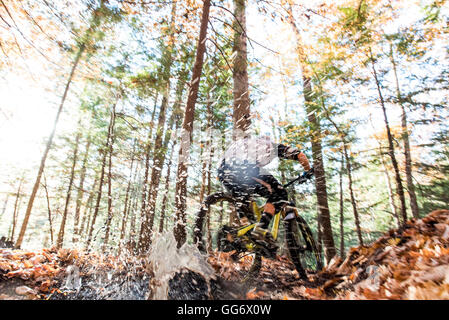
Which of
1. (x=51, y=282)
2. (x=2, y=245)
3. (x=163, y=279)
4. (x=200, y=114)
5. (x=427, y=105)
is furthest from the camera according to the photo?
(x=200, y=114)

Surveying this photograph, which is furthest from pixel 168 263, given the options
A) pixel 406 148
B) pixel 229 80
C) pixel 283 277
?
pixel 406 148

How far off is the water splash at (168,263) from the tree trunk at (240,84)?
109 inches

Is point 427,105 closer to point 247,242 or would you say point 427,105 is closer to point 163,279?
point 247,242

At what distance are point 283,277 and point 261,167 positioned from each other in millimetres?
1745

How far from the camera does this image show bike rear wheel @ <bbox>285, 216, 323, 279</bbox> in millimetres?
3014

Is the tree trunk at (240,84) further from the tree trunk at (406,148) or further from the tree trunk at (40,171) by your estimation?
the tree trunk at (40,171)

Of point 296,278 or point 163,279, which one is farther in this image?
point 296,278

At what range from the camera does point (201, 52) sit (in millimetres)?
4551

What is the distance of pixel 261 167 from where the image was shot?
3246 millimetres

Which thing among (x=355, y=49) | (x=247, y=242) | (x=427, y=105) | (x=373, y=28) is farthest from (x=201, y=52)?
(x=427, y=105)

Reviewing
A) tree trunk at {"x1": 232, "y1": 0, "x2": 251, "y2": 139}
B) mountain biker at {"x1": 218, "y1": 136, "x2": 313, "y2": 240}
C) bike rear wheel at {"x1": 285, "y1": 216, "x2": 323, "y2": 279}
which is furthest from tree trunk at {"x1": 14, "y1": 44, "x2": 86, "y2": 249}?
bike rear wheel at {"x1": 285, "y1": 216, "x2": 323, "y2": 279}

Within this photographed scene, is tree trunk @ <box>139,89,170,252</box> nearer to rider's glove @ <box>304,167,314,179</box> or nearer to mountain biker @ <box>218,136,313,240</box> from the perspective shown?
mountain biker @ <box>218,136,313,240</box>

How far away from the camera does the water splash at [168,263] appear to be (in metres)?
1.91

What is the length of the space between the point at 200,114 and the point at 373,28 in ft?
24.4
